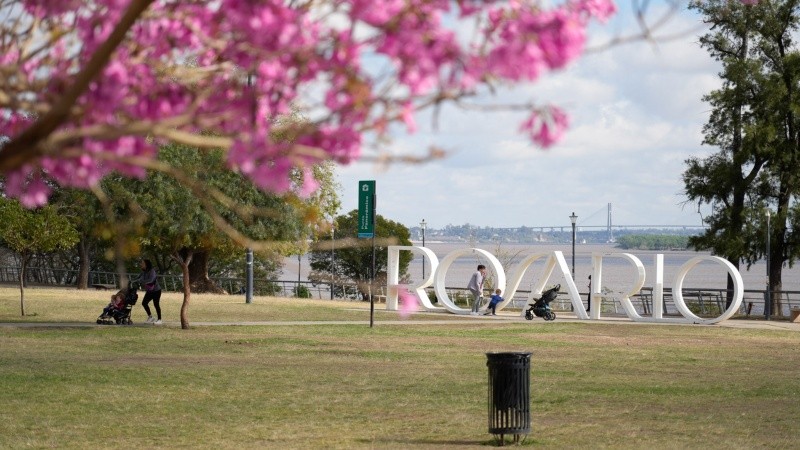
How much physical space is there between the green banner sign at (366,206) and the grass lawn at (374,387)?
2.54 metres

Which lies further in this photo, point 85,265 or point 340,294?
point 340,294

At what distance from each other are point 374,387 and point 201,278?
4049 centimetres

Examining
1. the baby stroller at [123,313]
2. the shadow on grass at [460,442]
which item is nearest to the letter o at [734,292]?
the baby stroller at [123,313]

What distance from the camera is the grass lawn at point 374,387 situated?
1357cm

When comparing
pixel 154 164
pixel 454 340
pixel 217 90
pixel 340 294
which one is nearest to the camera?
pixel 154 164

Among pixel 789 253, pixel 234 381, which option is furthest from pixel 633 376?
pixel 789 253

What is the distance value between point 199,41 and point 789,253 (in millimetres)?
41476

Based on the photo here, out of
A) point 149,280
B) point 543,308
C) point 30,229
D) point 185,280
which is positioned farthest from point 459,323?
point 30,229

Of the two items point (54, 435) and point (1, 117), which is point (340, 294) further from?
point (1, 117)

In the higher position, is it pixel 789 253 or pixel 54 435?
pixel 789 253

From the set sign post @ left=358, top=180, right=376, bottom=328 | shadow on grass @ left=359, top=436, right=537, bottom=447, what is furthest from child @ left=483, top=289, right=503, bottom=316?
shadow on grass @ left=359, top=436, right=537, bottom=447

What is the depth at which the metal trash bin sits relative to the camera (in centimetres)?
1268

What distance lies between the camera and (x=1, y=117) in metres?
5.33

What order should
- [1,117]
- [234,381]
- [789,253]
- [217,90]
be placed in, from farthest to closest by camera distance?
[789,253], [234,381], [1,117], [217,90]
